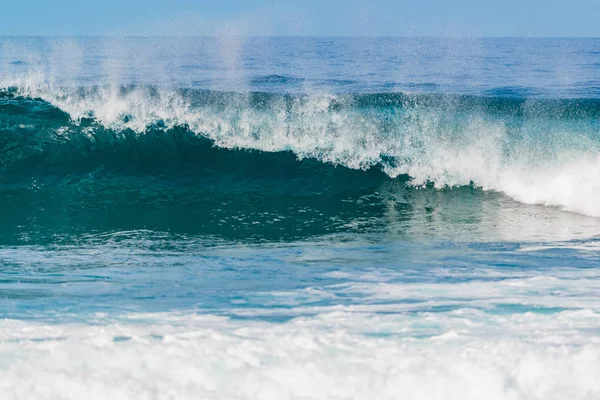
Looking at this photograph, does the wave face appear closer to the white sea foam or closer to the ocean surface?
the ocean surface

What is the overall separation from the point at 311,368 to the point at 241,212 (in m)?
5.03

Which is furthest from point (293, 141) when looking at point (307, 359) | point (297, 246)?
point (307, 359)

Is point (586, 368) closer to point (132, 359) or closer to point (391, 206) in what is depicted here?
point (132, 359)

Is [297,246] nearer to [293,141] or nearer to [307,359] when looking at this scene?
[307,359]

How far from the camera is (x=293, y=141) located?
10.7 meters

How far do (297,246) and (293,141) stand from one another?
15.0 ft

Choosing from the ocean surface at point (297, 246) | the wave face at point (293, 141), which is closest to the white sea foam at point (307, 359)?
the ocean surface at point (297, 246)

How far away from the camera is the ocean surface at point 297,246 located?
314 centimetres

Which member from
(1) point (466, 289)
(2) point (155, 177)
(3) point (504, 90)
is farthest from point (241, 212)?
(3) point (504, 90)

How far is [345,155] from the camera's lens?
33.6 ft

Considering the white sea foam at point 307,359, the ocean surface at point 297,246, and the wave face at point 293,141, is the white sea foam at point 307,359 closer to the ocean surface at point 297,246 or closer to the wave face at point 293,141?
the ocean surface at point 297,246

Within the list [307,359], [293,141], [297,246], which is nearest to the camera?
[307,359]

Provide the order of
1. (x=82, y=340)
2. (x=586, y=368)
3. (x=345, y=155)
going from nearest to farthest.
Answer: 1. (x=586, y=368)
2. (x=82, y=340)
3. (x=345, y=155)

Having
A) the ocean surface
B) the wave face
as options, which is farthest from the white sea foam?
the wave face
